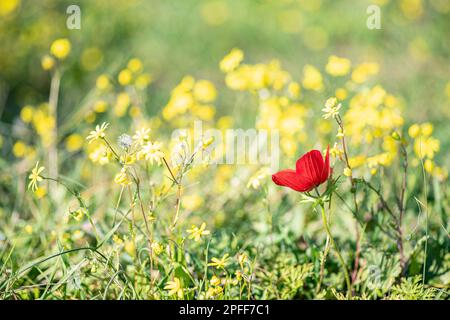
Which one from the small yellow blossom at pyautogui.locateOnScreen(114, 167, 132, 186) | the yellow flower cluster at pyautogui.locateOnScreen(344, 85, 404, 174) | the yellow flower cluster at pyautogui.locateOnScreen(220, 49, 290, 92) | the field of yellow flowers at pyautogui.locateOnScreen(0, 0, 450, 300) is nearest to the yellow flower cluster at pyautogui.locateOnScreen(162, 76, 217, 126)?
the field of yellow flowers at pyautogui.locateOnScreen(0, 0, 450, 300)

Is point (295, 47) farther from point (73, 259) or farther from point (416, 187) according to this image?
point (73, 259)

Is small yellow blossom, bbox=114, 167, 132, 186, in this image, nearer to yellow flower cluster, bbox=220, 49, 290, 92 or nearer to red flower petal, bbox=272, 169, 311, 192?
red flower petal, bbox=272, 169, 311, 192

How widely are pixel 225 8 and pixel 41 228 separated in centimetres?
276

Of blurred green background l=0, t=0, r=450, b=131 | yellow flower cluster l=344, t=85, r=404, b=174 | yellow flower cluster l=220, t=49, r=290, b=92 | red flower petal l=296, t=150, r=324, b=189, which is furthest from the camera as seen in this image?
blurred green background l=0, t=0, r=450, b=131

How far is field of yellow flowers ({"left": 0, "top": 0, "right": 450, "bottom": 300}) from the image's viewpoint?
1.38m

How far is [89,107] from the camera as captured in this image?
2.34 meters

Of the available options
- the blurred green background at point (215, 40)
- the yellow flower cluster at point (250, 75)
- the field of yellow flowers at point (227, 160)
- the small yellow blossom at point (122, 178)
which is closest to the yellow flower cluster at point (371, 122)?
the field of yellow flowers at point (227, 160)

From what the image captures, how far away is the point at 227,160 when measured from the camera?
7.02ft

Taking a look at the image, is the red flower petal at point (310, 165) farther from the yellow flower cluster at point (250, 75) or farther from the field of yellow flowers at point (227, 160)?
the yellow flower cluster at point (250, 75)

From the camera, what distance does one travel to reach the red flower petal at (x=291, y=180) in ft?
3.89

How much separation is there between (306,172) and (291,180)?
0.12 ft

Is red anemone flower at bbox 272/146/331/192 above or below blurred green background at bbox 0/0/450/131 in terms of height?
below
